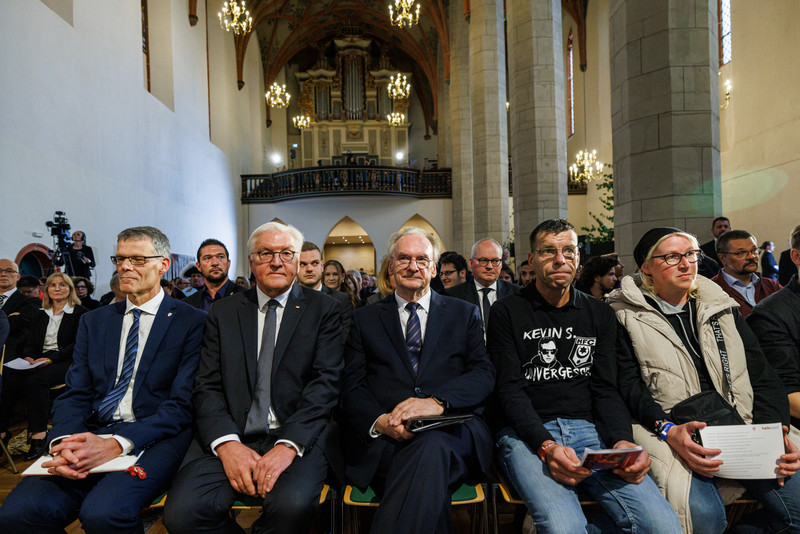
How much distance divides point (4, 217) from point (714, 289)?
7216 millimetres

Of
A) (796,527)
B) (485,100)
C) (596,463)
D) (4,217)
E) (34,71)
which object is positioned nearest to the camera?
(596,463)

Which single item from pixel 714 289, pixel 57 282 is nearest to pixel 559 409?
pixel 714 289

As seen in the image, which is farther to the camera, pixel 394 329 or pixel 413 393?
pixel 394 329

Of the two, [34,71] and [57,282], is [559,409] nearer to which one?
[57,282]

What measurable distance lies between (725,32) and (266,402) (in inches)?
428

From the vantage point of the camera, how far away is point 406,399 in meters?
2.12

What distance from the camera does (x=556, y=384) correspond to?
7.20ft

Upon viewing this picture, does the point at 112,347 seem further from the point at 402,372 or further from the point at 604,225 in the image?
the point at 604,225

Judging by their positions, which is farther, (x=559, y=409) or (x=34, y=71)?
(x=34, y=71)

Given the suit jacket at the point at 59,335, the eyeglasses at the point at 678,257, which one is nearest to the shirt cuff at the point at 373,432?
the eyeglasses at the point at 678,257

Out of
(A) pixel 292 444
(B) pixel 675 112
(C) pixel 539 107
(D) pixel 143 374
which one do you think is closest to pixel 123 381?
(D) pixel 143 374

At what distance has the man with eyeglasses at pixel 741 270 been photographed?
3387mm

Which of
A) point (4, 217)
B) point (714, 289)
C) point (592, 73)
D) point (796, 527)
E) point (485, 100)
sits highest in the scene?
point (592, 73)

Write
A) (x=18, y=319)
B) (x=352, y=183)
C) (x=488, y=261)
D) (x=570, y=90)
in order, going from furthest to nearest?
(x=570, y=90)
(x=352, y=183)
(x=18, y=319)
(x=488, y=261)
